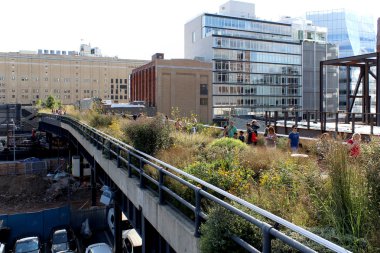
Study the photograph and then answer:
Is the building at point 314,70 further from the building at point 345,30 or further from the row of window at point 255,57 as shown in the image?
the building at point 345,30

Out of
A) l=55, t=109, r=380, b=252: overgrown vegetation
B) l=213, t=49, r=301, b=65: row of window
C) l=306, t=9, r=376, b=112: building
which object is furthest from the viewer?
l=306, t=9, r=376, b=112: building

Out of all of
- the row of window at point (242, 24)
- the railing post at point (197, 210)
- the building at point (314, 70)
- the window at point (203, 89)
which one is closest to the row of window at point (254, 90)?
the building at point (314, 70)

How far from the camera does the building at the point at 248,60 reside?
8550 centimetres

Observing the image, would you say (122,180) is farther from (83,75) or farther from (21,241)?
(83,75)

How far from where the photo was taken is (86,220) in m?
26.7

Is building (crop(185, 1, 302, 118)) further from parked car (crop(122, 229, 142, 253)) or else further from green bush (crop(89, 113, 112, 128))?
parked car (crop(122, 229, 142, 253))

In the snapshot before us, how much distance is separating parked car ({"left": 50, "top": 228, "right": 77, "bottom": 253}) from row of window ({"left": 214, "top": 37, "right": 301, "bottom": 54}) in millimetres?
66617

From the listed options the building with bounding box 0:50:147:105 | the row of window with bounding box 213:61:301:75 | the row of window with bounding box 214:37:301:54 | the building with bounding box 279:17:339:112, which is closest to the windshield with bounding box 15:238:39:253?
the row of window with bounding box 213:61:301:75

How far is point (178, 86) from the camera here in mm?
75688

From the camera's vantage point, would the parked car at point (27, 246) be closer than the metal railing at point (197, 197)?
No

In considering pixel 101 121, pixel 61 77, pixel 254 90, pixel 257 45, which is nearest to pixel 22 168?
pixel 101 121

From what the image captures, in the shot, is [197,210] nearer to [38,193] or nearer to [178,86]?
[38,193]

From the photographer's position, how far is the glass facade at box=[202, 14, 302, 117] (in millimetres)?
85625

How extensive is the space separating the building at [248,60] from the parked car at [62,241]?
62320 mm
